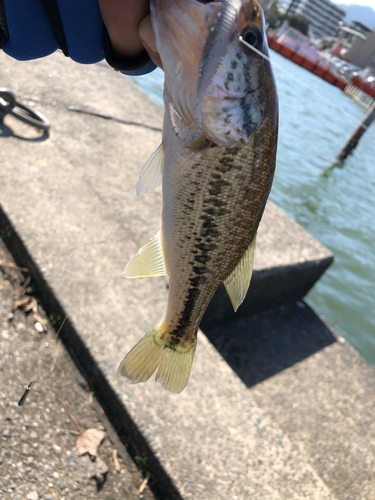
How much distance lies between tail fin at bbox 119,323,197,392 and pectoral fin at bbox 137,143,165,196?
2.68 ft

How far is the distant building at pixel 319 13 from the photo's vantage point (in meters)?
150

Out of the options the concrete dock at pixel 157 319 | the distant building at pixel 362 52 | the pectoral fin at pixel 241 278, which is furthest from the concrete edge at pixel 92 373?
the distant building at pixel 362 52

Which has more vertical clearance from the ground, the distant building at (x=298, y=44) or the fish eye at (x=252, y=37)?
the distant building at (x=298, y=44)

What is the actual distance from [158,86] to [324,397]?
451 inches

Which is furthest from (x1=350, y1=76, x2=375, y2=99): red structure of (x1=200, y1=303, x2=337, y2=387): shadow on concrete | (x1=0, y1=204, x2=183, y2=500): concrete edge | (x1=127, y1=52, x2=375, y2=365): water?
(x1=0, y1=204, x2=183, y2=500): concrete edge

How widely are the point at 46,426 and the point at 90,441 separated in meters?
0.28

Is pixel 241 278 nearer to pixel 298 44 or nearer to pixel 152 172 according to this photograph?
pixel 152 172

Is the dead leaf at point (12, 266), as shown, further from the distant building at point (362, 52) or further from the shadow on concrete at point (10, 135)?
the distant building at point (362, 52)

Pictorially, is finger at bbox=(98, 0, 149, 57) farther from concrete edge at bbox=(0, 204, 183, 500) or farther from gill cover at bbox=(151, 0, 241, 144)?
concrete edge at bbox=(0, 204, 183, 500)

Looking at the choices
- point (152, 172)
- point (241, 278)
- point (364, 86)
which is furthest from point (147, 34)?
point (364, 86)

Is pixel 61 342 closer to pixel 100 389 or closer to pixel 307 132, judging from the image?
pixel 100 389

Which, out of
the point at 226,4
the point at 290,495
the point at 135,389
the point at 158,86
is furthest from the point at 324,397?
the point at 158,86

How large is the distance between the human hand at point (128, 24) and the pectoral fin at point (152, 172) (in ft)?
1.48

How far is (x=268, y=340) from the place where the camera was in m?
4.29
